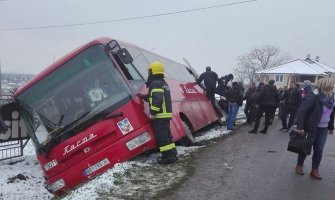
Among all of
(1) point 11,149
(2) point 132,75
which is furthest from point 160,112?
(1) point 11,149

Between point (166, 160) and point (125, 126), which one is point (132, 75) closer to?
point (125, 126)

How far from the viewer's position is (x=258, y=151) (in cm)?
927

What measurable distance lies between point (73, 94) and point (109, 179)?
1.78 m

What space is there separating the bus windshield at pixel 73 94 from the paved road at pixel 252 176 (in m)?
1.97

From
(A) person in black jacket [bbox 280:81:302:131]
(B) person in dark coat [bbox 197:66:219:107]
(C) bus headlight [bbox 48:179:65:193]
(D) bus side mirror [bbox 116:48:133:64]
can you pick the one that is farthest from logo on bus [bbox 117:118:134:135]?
(A) person in black jacket [bbox 280:81:302:131]

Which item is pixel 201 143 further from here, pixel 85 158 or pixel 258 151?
pixel 85 158

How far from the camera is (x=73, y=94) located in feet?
22.5

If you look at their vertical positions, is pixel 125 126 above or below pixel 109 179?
above

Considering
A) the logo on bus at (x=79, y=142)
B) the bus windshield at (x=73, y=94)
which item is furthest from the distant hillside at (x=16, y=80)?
the logo on bus at (x=79, y=142)

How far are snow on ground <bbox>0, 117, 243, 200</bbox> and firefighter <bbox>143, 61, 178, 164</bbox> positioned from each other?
27cm

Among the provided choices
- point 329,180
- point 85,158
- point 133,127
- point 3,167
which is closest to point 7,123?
point 3,167

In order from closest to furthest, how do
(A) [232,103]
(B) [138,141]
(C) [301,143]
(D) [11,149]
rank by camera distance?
(C) [301,143] < (B) [138,141] < (D) [11,149] < (A) [232,103]

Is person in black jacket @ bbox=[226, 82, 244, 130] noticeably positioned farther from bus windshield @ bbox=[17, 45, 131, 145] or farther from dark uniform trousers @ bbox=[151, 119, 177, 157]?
bus windshield @ bbox=[17, 45, 131, 145]

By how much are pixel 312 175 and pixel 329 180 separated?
0.92 feet
